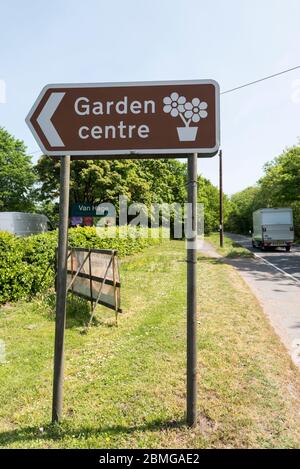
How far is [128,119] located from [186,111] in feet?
1.70

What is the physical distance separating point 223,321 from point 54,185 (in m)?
24.6

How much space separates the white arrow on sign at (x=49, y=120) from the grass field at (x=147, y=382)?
2619 millimetres

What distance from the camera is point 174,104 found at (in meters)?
3.18

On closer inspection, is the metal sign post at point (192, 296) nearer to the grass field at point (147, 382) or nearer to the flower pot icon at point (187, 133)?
the flower pot icon at point (187, 133)

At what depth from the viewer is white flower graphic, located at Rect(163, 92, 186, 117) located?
3178 millimetres

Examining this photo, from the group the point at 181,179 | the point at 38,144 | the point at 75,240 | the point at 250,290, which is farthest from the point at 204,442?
the point at 181,179

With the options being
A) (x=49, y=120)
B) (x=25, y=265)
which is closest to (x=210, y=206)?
(x=25, y=265)

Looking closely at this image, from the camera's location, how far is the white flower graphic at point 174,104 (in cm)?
318

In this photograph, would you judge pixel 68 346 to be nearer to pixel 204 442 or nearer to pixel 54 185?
pixel 204 442

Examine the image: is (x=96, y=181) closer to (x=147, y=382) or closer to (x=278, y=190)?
(x=278, y=190)

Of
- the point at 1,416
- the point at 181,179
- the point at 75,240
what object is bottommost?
the point at 1,416

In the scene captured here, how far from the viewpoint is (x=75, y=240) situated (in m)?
14.0

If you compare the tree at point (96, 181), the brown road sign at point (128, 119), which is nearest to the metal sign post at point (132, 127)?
the brown road sign at point (128, 119)

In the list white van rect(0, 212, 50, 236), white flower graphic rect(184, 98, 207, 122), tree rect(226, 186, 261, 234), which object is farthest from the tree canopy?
white flower graphic rect(184, 98, 207, 122)
